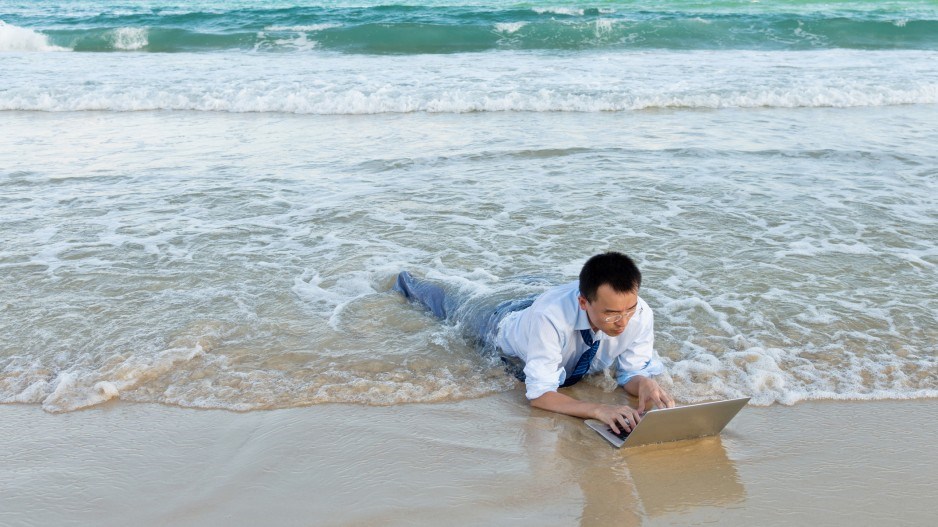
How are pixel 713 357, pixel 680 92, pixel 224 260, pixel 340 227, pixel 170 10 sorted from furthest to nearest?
pixel 170 10 → pixel 680 92 → pixel 340 227 → pixel 224 260 → pixel 713 357

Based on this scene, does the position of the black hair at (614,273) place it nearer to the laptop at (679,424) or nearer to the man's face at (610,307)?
the man's face at (610,307)

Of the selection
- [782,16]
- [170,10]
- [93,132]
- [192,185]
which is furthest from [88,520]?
[170,10]

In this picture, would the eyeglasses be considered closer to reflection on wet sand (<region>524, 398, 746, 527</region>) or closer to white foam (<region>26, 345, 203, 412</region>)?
reflection on wet sand (<region>524, 398, 746, 527</region>)

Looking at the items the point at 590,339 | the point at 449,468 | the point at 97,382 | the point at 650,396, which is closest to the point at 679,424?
the point at 650,396

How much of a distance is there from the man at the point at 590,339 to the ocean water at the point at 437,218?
0.25 metres

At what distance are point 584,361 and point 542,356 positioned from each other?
0.40m

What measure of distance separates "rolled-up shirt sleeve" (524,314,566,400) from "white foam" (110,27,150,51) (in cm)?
2061

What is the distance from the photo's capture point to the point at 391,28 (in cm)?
2209

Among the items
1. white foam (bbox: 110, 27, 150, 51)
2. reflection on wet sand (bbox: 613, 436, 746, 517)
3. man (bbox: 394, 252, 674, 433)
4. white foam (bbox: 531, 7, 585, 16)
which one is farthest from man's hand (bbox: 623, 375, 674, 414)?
white foam (bbox: 531, 7, 585, 16)

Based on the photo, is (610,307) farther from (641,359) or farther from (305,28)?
(305,28)

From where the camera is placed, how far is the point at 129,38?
2244 centimetres

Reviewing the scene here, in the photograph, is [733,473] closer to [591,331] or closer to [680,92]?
[591,331]

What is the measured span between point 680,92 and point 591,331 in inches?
405

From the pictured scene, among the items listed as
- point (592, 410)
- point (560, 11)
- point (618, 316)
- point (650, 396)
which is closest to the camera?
point (618, 316)
